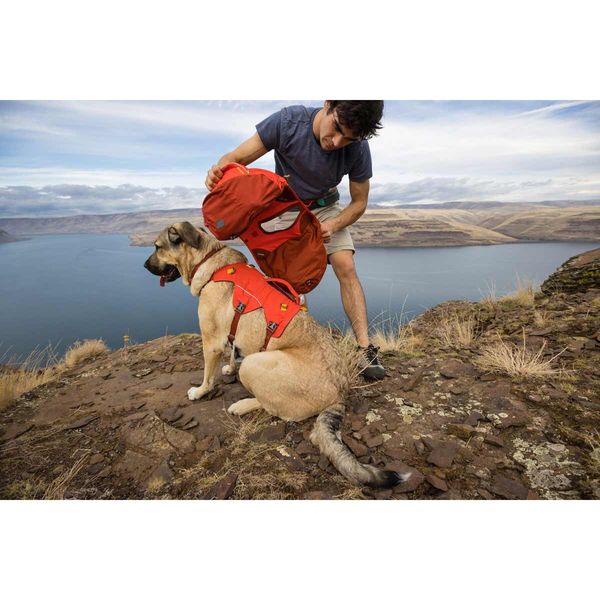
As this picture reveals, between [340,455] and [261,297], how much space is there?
1.77 meters

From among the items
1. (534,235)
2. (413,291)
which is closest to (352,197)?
(413,291)

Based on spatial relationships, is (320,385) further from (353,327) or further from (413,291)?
(413,291)

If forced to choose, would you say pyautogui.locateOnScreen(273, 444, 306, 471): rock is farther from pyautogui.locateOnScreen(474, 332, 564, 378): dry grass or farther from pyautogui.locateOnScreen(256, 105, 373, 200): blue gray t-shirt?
pyautogui.locateOnScreen(256, 105, 373, 200): blue gray t-shirt

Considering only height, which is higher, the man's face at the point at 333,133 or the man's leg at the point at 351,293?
the man's face at the point at 333,133

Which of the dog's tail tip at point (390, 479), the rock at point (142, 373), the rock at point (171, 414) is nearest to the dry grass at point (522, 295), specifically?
the dog's tail tip at point (390, 479)

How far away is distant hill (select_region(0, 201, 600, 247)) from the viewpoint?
17.1 feet

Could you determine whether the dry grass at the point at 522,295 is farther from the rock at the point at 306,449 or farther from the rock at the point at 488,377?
the rock at the point at 306,449

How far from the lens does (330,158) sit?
3951 mm

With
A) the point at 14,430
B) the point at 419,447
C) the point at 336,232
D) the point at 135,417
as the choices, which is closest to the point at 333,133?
the point at 336,232

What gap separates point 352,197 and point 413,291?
3.37 metres

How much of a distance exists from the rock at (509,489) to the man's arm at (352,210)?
313 cm

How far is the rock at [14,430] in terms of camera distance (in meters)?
3.25

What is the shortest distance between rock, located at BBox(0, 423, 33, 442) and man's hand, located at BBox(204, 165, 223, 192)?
3304mm
